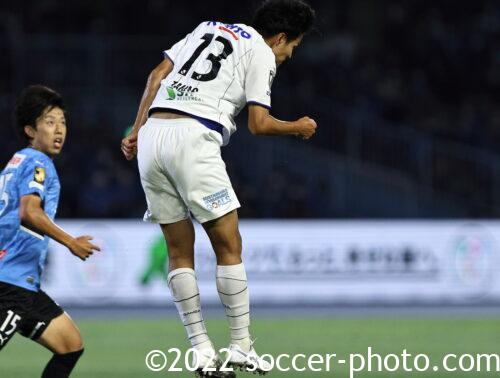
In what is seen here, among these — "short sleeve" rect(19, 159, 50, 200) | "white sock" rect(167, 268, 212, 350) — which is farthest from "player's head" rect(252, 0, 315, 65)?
"short sleeve" rect(19, 159, 50, 200)

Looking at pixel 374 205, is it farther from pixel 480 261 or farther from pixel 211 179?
pixel 211 179

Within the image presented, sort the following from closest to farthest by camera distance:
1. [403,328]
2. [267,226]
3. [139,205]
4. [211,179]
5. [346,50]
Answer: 1. [211,179]
2. [403,328]
3. [267,226]
4. [139,205]
5. [346,50]

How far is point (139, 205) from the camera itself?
18.0 metres

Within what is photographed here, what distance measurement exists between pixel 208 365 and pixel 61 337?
32.0 inches

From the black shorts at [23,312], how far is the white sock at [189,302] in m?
0.71

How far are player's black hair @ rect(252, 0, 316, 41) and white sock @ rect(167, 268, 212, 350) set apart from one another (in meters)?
1.45

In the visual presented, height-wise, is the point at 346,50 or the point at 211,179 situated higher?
the point at 346,50

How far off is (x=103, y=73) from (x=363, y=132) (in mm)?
4403

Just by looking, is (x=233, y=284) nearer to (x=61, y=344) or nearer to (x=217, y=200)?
(x=217, y=200)

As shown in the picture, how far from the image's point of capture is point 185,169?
6.32m

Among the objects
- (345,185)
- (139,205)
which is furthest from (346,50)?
(139,205)

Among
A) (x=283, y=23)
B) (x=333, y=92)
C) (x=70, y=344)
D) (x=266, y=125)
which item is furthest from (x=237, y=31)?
(x=333, y=92)

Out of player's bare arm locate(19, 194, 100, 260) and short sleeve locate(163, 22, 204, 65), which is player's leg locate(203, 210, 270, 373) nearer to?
player's bare arm locate(19, 194, 100, 260)

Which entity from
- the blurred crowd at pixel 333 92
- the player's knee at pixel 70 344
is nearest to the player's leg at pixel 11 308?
the player's knee at pixel 70 344
